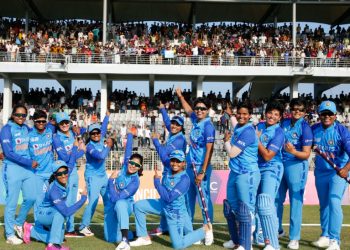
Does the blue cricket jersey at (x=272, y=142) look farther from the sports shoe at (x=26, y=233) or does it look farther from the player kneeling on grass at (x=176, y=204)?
the sports shoe at (x=26, y=233)

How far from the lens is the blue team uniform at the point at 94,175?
8.06m

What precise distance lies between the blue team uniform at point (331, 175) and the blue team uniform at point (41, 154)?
394cm

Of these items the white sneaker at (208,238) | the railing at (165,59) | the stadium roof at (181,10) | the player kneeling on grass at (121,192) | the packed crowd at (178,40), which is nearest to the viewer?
the white sneaker at (208,238)

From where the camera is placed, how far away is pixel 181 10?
31031 mm

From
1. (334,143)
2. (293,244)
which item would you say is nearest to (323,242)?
(293,244)

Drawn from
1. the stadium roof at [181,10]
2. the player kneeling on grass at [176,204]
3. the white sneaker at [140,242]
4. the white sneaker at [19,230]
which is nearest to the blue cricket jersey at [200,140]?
the player kneeling on grass at [176,204]

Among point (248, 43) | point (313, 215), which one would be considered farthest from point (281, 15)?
point (313, 215)

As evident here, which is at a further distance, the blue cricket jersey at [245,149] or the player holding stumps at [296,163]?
the player holding stumps at [296,163]

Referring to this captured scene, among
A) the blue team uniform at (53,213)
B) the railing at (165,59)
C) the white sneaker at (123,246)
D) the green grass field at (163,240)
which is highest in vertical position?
the railing at (165,59)

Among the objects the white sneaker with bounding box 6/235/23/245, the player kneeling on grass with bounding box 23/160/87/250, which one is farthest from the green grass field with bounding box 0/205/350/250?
the player kneeling on grass with bounding box 23/160/87/250

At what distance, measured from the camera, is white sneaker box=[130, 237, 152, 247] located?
7.31 m

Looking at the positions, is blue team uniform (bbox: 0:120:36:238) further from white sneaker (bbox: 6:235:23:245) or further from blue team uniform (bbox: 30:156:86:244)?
blue team uniform (bbox: 30:156:86:244)

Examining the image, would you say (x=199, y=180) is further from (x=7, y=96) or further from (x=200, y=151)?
(x=7, y=96)

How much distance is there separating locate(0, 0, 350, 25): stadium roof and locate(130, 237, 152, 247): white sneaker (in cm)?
2246
